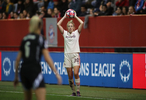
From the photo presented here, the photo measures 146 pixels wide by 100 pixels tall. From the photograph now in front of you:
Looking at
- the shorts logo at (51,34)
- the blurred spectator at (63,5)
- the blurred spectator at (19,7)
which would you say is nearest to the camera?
the shorts logo at (51,34)

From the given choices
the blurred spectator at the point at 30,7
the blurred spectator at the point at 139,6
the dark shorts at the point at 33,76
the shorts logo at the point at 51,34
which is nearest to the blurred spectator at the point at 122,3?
the blurred spectator at the point at 139,6

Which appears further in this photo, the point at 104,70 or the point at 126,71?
the point at 104,70

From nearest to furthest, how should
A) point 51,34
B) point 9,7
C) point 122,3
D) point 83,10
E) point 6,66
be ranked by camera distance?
point 6,66 < point 122,3 < point 83,10 < point 51,34 < point 9,7

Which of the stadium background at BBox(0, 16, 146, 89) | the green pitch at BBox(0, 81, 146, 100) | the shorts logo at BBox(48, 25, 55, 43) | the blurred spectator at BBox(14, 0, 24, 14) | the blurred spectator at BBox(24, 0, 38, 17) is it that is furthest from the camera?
the blurred spectator at BBox(14, 0, 24, 14)

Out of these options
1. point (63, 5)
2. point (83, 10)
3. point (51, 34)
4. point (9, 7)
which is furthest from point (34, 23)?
point (9, 7)

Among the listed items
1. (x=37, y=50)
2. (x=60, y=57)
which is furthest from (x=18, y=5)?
(x=37, y=50)

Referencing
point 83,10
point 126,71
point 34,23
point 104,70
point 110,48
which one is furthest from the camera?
point 83,10

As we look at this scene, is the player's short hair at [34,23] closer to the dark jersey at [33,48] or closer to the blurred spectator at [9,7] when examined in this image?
the dark jersey at [33,48]

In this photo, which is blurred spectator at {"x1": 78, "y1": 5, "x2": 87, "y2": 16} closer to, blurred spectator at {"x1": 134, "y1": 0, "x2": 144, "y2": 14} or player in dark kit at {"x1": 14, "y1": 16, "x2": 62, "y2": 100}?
blurred spectator at {"x1": 134, "y1": 0, "x2": 144, "y2": 14}

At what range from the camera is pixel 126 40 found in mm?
13734

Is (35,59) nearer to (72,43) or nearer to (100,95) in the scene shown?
(72,43)

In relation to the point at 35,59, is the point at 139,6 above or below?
above

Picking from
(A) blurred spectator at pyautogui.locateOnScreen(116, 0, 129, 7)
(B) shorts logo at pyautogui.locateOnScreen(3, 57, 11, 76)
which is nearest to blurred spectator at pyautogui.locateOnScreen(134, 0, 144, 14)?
(A) blurred spectator at pyautogui.locateOnScreen(116, 0, 129, 7)

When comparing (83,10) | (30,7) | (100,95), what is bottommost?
(100,95)
